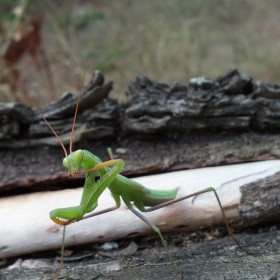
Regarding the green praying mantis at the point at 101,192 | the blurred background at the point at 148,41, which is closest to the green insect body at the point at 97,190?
the green praying mantis at the point at 101,192

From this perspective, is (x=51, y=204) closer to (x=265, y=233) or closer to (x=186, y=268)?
(x=186, y=268)

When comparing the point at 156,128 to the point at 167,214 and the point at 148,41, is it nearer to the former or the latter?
the point at 167,214

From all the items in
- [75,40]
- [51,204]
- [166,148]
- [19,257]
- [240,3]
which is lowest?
[19,257]

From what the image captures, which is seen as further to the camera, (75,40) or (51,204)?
(75,40)

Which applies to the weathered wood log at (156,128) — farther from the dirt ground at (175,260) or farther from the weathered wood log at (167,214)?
the dirt ground at (175,260)

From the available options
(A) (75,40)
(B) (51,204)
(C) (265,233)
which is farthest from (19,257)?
(A) (75,40)

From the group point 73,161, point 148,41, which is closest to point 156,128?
point 73,161
